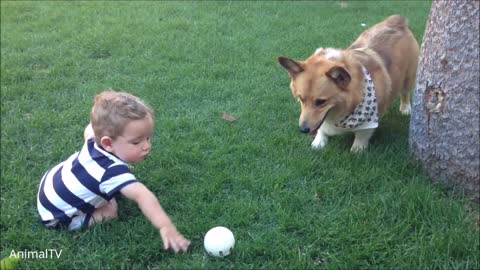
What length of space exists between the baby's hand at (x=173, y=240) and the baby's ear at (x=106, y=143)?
24.5 inches

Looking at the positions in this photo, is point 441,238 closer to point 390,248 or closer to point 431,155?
point 390,248

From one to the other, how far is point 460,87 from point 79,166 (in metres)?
2.42

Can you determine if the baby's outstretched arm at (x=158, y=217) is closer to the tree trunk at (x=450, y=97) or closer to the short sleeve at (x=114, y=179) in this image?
the short sleeve at (x=114, y=179)

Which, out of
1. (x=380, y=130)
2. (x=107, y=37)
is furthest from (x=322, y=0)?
(x=380, y=130)

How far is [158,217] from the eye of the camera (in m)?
2.89

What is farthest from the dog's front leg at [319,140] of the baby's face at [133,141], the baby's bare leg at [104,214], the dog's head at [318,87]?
the baby's bare leg at [104,214]

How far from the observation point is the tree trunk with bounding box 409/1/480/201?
309 cm

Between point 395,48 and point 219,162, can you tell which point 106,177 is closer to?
point 219,162

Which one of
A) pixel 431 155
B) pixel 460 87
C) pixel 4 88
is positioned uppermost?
pixel 460 87

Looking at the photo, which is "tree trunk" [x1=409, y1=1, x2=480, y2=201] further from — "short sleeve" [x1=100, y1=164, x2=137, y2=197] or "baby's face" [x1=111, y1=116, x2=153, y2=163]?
"short sleeve" [x1=100, y1=164, x2=137, y2=197]

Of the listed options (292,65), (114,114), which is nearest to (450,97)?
(292,65)

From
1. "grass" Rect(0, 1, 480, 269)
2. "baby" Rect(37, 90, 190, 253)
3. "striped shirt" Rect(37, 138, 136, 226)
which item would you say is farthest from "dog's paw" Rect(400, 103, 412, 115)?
"striped shirt" Rect(37, 138, 136, 226)

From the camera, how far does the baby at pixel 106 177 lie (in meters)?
2.94

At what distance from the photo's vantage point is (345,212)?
132 inches
